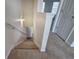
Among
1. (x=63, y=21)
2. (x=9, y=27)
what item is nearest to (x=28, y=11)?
(x=63, y=21)

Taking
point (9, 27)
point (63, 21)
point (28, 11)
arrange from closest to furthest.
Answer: point (9, 27), point (63, 21), point (28, 11)

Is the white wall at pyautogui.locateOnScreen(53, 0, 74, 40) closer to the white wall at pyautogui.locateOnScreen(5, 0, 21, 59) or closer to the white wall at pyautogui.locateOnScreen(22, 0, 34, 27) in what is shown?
the white wall at pyautogui.locateOnScreen(22, 0, 34, 27)

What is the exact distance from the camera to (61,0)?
24.8 ft

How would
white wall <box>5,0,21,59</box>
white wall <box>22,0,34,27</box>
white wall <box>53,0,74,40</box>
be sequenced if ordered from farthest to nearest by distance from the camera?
white wall <box>22,0,34,27</box> < white wall <box>53,0,74,40</box> < white wall <box>5,0,21,59</box>

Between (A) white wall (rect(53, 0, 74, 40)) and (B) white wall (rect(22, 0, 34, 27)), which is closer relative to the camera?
(A) white wall (rect(53, 0, 74, 40))

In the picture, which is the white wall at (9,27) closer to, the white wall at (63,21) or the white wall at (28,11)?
the white wall at (63,21)

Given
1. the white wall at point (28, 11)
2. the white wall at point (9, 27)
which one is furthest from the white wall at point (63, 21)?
the white wall at point (9, 27)

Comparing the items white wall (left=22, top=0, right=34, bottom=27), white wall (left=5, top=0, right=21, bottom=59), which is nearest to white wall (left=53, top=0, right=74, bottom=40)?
white wall (left=22, top=0, right=34, bottom=27)

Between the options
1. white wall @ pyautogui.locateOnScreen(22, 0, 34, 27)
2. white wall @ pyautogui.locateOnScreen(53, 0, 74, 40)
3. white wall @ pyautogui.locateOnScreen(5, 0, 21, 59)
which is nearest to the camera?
white wall @ pyautogui.locateOnScreen(5, 0, 21, 59)

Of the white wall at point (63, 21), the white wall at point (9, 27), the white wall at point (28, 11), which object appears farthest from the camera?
the white wall at point (28, 11)

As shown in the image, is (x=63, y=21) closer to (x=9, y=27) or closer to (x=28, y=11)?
(x=28, y=11)
